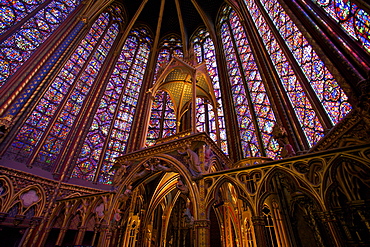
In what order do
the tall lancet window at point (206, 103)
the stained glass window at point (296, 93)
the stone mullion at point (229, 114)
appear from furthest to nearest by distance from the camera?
the tall lancet window at point (206, 103)
the stone mullion at point (229, 114)
the stained glass window at point (296, 93)

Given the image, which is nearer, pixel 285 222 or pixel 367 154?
pixel 367 154

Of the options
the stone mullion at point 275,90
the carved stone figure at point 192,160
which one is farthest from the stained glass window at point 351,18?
the carved stone figure at point 192,160

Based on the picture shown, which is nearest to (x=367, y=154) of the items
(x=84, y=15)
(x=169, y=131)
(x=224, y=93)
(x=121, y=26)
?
(x=224, y=93)

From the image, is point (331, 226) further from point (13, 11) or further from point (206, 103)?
point (13, 11)

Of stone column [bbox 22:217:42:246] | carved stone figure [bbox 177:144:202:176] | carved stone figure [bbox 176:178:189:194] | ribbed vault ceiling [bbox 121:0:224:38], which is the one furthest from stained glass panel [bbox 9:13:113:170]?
carved stone figure [bbox 176:178:189:194]

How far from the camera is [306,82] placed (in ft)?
17.5

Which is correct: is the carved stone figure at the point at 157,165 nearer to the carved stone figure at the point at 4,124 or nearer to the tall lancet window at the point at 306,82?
the tall lancet window at the point at 306,82

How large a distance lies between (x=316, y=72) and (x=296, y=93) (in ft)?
2.86

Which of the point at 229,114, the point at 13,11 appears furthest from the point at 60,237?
the point at 13,11

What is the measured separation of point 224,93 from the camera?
9469mm

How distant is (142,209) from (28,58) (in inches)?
274

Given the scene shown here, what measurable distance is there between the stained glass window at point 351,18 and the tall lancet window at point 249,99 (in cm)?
314

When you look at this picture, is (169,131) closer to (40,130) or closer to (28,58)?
(40,130)

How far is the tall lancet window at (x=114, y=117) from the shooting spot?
27.5 feet
